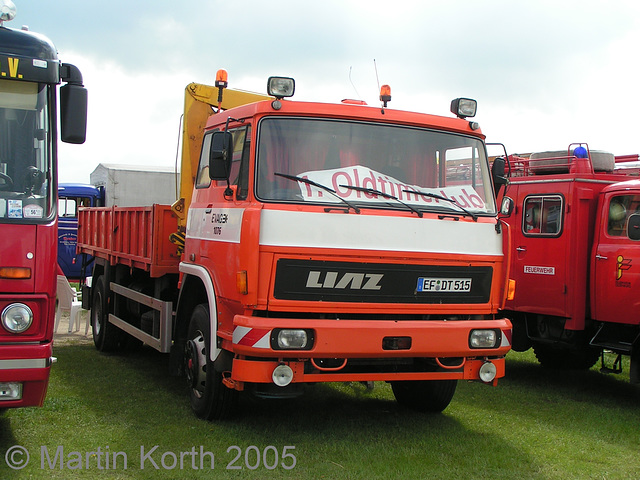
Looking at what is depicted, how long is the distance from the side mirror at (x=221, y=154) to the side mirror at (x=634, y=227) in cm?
450

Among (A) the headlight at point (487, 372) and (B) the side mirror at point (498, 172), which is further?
(B) the side mirror at point (498, 172)

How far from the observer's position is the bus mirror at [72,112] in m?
5.19

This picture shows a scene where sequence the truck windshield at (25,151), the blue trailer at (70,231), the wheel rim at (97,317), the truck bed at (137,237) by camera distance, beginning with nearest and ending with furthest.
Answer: the truck windshield at (25,151) < the truck bed at (137,237) < the wheel rim at (97,317) < the blue trailer at (70,231)

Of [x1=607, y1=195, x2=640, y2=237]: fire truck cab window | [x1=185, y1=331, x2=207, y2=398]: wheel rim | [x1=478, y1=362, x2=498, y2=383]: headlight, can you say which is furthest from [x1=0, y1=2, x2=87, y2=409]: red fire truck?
[x1=607, y1=195, x2=640, y2=237]: fire truck cab window

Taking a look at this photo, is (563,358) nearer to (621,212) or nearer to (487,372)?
(621,212)

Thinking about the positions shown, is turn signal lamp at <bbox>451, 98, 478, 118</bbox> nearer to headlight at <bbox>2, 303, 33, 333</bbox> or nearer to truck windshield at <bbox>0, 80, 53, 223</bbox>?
truck windshield at <bbox>0, 80, 53, 223</bbox>

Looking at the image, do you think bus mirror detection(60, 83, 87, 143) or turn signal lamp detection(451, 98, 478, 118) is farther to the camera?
turn signal lamp detection(451, 98, 478, 118)

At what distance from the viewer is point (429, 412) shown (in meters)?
7.09

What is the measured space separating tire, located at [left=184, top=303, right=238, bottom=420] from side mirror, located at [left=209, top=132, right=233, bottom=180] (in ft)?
4.36

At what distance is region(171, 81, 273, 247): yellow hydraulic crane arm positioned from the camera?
785 centimetres

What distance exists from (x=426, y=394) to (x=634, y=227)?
2.95m

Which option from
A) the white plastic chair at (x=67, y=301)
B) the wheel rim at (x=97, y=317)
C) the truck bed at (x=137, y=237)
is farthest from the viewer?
the white plastic chair at (x=67, y=301)

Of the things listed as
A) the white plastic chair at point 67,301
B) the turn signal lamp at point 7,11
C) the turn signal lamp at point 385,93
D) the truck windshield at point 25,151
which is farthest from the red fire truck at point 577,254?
the white plastic chair at point 67,301

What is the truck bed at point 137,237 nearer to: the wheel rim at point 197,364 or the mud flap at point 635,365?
the wheel rim at point 197,364
